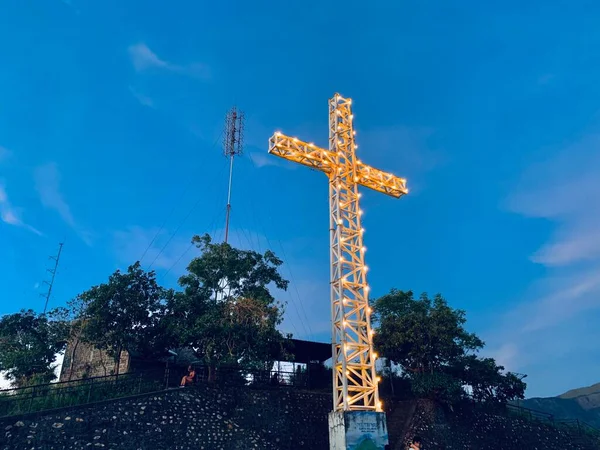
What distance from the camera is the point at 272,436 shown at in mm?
16188

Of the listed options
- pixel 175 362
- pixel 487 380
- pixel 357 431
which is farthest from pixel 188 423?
pixel 487 380

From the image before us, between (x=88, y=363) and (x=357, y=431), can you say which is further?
(x=88, y=363)

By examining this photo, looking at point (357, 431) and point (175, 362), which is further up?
point (175, 362)

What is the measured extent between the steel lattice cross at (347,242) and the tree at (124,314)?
7646mm

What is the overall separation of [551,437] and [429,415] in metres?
8.42

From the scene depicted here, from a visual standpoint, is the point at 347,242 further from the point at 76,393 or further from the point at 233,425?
the point at 76,393

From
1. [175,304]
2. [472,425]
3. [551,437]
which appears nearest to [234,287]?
[175,304]

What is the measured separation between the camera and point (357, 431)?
1480 centimetres

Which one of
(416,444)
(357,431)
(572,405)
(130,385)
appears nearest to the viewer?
(416,444)

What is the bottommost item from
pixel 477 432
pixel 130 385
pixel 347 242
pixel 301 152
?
pixel 477 432

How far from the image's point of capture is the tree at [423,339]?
20277mm

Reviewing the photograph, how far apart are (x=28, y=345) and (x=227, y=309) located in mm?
10150

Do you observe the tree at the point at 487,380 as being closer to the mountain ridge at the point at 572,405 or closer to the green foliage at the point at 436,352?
the green foliage at the point at 436,352

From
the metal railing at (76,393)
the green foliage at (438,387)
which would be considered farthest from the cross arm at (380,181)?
the metal railing at (76,393)
